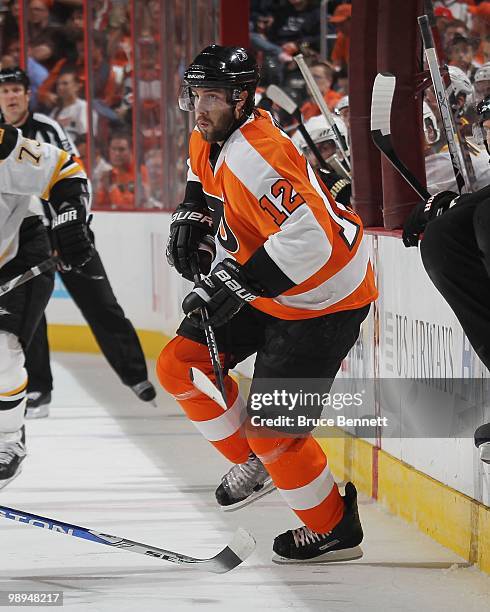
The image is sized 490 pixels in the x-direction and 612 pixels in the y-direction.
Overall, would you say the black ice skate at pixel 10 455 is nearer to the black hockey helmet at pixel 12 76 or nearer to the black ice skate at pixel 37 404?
the black ice skate at pixel 37 404

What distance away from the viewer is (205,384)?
3.11 m

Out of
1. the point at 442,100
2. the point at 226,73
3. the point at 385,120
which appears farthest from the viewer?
the point at 385,120

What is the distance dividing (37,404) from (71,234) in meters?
1.73

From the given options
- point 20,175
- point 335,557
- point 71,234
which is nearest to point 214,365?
point 335,557

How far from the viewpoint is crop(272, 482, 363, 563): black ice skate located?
313 cm

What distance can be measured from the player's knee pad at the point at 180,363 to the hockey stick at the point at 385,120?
0.77 metres

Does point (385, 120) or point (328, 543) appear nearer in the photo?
point (328, 543)

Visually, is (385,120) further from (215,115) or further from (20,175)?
(20,175)

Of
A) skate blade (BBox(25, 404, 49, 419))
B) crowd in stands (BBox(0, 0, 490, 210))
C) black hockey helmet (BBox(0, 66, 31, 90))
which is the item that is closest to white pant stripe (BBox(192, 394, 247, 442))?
skate blade (BBox(25, 404, 49, 419))

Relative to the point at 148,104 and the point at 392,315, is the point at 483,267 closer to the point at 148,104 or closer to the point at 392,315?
the point at 392,315

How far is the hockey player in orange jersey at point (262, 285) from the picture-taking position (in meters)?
2.87

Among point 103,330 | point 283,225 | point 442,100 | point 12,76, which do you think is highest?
point 442,100

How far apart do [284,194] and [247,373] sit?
2401mm

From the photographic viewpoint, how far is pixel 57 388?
20.5ft
